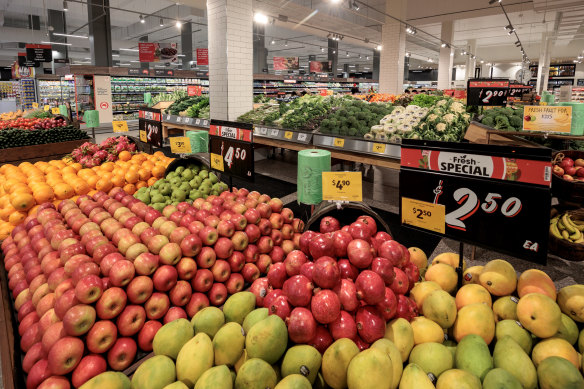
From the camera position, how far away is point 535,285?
4.67 feet

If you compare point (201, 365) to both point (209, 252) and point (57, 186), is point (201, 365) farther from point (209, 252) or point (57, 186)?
point (57, 186)

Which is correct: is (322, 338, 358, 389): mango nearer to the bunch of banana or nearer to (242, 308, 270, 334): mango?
(242, 308, 270, 334): mango

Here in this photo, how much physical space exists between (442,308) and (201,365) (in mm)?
918

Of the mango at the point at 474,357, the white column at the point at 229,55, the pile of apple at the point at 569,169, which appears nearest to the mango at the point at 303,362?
the mango at the point at 474,357

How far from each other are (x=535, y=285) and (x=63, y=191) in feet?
10.8

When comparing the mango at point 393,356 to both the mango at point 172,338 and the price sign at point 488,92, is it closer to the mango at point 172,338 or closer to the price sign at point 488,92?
the mango at point 172,338

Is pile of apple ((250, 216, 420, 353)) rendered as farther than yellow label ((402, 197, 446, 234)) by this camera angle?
No

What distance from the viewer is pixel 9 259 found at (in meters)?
2.09

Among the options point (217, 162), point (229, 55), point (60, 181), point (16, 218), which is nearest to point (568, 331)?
point (217, 162)

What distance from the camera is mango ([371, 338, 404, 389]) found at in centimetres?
109

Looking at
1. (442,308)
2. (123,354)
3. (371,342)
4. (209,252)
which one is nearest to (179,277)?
(209,252)

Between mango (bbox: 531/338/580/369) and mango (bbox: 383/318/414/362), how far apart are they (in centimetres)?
41

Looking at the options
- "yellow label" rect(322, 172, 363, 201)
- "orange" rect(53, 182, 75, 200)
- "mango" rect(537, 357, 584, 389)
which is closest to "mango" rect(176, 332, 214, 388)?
"yellow label" rect(322, 172, 363, 201)

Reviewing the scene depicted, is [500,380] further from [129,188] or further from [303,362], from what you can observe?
[129,188]
